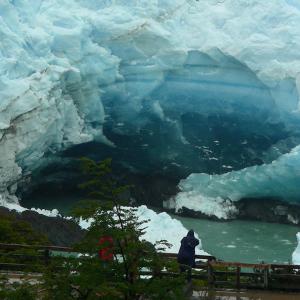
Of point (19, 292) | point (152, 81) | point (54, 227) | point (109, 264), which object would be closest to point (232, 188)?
point (152, 81)

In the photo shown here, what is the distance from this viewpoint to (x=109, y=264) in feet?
12.7

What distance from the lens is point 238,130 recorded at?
16.7m

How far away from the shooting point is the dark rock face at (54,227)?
39.5 ft

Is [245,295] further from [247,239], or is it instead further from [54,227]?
[247,239]

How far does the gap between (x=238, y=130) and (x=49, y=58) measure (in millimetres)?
6128

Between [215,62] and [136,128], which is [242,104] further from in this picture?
[136,128]

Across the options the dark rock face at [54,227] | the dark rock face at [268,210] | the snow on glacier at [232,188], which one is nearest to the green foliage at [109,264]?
the dark rock face at [54,227]

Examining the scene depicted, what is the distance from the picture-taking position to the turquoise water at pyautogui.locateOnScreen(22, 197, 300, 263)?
13.1 metres

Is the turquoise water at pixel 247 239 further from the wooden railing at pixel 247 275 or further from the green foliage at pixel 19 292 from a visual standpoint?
the green foliage at pixel 19 292

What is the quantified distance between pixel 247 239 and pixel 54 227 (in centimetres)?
515

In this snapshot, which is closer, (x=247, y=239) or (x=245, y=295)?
(x=245, y=295)

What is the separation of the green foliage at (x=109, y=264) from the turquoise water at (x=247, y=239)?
29.0 feet

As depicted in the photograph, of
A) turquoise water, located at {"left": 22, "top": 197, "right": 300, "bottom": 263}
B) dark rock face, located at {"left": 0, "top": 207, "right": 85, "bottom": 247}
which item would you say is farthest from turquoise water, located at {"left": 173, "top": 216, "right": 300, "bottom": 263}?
dark rock face, located at {"left": 0, "top": 207, "right": 85, "bottom": 247}

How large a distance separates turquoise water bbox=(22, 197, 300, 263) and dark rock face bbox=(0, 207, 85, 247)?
Answer: 1.32 ft
